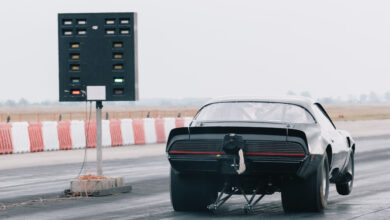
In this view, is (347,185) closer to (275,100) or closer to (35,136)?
(275,100)

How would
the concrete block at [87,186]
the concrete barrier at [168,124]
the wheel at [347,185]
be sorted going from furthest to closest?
the concrete barrier at [168,124] < the concrete block at [87,186] < the wheel at [347,185]

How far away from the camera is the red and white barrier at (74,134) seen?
2567cm

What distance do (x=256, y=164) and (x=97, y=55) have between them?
15.8 feet

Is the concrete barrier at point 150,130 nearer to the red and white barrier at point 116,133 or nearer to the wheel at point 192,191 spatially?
the red and white barrier at point 116,133

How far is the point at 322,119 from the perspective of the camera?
37.1ft

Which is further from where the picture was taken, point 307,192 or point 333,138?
point 333,138

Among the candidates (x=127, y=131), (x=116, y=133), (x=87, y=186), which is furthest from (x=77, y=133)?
(x=87, y=186)

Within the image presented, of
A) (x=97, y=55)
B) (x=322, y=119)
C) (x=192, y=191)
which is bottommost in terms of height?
(x=192, y=191)

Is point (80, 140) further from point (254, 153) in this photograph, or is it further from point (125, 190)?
point (254, 153)

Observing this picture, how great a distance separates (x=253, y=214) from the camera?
10.6 m

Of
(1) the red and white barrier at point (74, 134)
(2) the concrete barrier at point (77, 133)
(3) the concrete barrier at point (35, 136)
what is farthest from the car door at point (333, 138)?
(2) the concrete barrier at point (77, 133)

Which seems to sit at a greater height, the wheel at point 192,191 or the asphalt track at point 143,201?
the wheel at point 192,191

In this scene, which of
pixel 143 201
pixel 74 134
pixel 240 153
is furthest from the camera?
pixel 74 134

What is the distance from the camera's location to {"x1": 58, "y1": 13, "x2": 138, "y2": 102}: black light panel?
13.6 m
